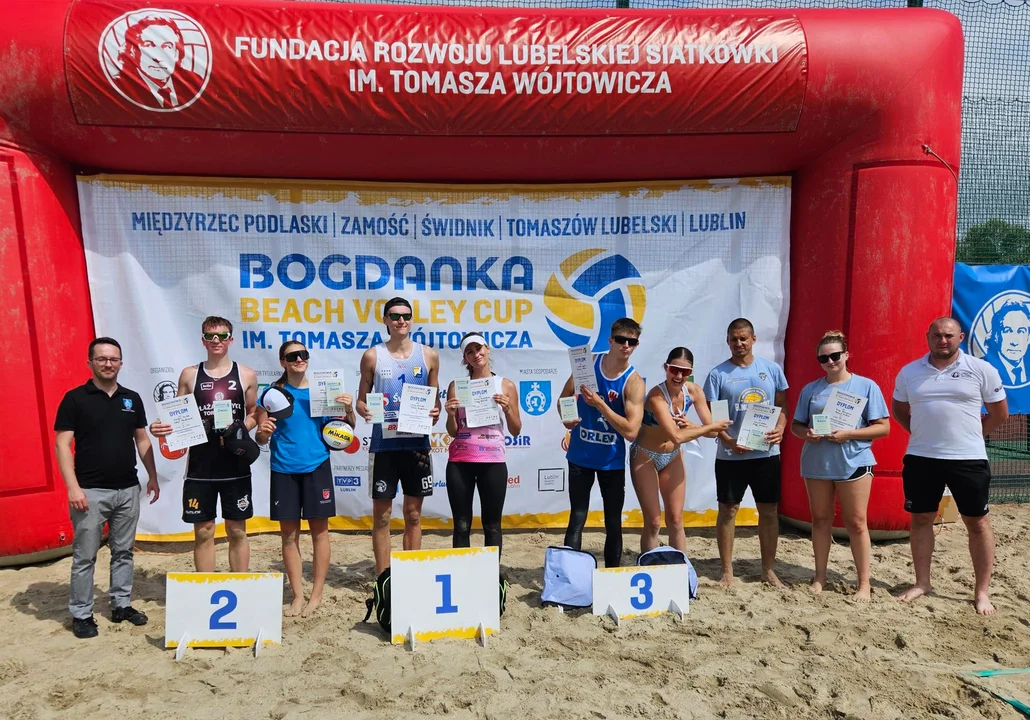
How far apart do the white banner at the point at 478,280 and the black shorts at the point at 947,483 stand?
162 cm

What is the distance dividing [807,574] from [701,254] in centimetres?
250

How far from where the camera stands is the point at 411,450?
14.6 ft

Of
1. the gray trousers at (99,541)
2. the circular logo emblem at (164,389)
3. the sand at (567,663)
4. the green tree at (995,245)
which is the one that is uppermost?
the green tree at (995,245)

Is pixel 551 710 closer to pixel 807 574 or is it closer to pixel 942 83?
pixel 807 574

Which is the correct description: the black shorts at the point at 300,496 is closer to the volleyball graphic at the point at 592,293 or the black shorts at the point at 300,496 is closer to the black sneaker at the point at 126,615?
the black sneaker at the point at 126,615

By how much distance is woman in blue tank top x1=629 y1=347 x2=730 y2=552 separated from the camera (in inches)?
172

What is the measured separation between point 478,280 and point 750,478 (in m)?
2.54

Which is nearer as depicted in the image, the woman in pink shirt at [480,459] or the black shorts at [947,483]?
the black shorts at [947,483]

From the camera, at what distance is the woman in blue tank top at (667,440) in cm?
436

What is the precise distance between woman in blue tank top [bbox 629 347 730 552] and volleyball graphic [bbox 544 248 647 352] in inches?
54.9

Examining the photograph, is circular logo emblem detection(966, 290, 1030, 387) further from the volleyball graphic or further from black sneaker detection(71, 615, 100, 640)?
black sneaker detection(71, 615, 100, 640)

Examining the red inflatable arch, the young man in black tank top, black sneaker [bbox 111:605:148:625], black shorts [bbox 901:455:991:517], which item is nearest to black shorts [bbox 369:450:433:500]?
the young man in black tank top

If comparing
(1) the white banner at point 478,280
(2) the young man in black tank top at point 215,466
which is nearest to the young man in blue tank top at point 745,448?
(1) the white banner at point 478,280

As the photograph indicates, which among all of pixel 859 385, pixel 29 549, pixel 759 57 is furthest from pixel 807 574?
pixel 29 549
